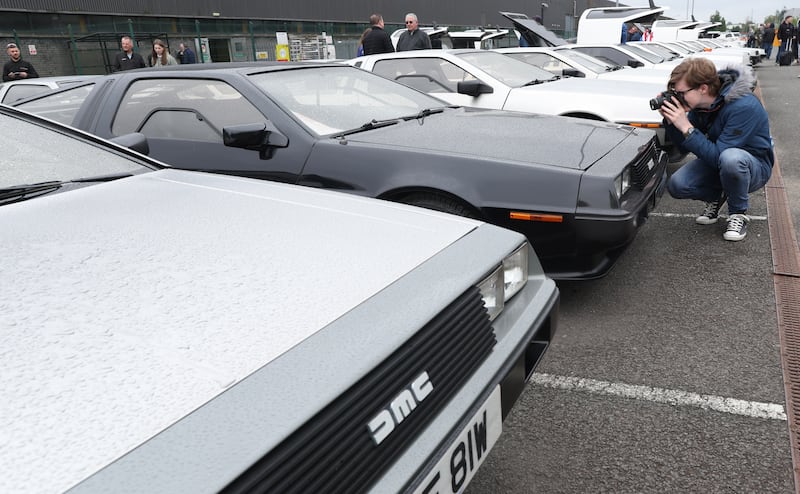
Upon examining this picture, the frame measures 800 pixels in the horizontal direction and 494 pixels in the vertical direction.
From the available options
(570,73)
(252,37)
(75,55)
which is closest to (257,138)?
(570,73)

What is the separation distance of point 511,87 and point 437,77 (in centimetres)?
69

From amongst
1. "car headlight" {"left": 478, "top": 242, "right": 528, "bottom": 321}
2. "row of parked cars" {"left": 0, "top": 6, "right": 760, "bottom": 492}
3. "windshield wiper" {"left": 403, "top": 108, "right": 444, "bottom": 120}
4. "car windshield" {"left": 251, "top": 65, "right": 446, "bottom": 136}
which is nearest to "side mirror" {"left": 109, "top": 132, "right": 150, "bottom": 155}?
"row of parked cars" {"left": 0, "top": 6, "right": 760, "bottom": 492}

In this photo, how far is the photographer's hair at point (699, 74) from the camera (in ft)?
11.8

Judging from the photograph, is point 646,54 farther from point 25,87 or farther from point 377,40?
point 25,87

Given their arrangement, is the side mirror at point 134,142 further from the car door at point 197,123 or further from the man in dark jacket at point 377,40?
the man in dark jacket at point 377,40

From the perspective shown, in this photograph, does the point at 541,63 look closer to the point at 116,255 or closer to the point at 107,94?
the point at 107,94

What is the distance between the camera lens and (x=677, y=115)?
3652mm

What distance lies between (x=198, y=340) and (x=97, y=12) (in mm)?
24494

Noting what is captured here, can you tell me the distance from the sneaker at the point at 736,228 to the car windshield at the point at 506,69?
2.33m

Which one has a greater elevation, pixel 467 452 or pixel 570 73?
pixel 570 73

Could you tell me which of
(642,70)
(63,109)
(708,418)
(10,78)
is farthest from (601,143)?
(10,78)

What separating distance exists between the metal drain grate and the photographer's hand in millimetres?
967

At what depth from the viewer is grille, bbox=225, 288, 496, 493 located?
0.91 metres

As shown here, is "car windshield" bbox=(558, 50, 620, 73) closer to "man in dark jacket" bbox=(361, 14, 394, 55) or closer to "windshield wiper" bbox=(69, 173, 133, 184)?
"man in dark jacket" bbox=(361, 14, 394, 55)
